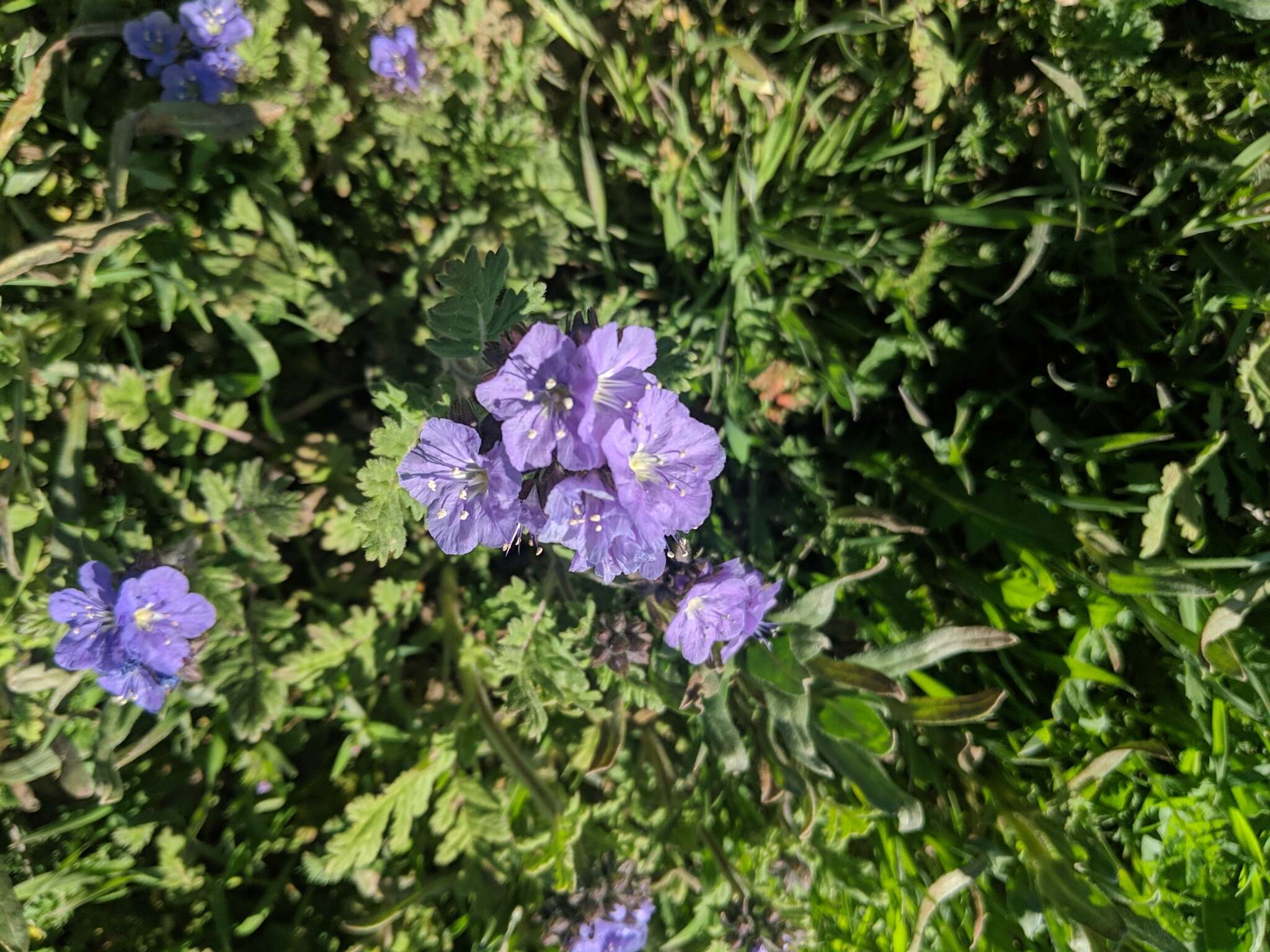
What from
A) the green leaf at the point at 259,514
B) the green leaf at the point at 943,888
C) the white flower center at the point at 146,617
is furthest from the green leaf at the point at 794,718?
the white flower center at the point at 146,617

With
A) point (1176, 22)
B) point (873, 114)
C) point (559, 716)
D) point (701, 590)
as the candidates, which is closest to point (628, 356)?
point (701, 590)

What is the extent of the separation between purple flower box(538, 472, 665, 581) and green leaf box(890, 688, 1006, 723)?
1.37 m

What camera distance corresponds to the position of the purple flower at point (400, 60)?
289 cm

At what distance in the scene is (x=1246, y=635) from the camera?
2.47m

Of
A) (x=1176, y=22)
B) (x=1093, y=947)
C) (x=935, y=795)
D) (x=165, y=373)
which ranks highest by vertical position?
(x=1176, y=22)

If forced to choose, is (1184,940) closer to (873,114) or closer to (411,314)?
(873,114)

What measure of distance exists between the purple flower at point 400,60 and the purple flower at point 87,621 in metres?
2.09

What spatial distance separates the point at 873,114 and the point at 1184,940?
312cm

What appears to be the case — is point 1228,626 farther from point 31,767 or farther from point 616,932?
point 31,767

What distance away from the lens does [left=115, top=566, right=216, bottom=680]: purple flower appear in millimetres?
2521

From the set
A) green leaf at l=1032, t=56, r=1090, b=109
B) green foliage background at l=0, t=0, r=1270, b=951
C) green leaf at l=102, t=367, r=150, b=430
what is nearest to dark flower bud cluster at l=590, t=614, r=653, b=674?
green foliage background at l=0, t=0, r=1270, b=951

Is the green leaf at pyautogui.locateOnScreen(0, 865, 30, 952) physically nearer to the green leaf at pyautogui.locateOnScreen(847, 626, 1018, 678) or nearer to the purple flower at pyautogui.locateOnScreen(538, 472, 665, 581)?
the purple flower at pyautogui.locateOnScreen(538, 472, 665, 581)

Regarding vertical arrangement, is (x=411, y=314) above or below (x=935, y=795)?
above

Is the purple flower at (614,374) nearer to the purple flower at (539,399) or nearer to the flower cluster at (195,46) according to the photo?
the purple flower at (539,399)
